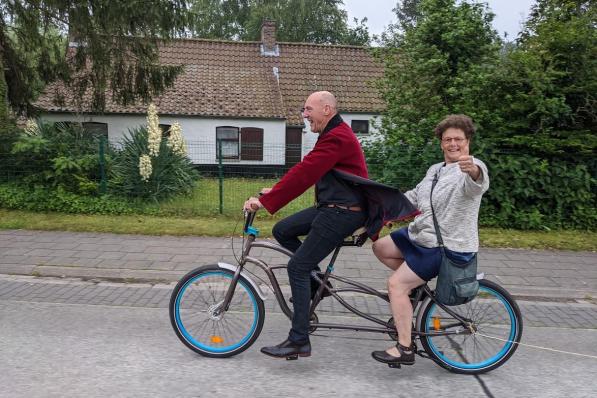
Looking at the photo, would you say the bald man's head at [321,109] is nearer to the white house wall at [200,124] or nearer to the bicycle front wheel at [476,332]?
the bicycle front wheel at [476,332]

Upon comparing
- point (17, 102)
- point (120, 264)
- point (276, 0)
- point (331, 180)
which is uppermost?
point (276, 0)

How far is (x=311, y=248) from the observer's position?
349 cm

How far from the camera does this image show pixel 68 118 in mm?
18938

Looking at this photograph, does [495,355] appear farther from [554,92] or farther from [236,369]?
[554,92]

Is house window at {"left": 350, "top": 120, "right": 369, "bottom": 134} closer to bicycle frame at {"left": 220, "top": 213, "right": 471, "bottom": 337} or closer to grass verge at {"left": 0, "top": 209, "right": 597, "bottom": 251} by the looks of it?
grass verge at {"left": 0, "top": 209, "right": 597, "bottom": 251}

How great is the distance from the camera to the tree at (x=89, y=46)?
10242 mm

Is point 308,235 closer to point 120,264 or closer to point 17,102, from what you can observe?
point 120,264

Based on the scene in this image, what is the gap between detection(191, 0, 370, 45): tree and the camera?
3703 centimetres

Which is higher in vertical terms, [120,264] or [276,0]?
[276,0]

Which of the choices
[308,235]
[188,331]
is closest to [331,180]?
[308,235]

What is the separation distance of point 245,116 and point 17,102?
31.7ft

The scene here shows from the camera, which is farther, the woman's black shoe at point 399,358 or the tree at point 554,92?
the tree at point 554,92

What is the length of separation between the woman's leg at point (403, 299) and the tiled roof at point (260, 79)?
17.6 metres

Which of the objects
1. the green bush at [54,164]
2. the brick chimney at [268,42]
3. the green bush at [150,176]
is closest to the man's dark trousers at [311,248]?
the green bush at [150,176]
